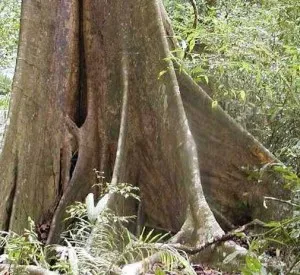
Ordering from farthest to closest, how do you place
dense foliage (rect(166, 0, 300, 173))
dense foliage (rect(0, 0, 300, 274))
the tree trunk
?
the tree trunk
dense foliage (rect(166, 0, 300, 173))
dense foliage (rect(0, 0, 300, 274))

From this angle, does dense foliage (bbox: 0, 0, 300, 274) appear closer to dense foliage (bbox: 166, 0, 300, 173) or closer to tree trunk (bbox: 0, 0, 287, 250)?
dense foliage (bbox: 166, 0, 300, 173)

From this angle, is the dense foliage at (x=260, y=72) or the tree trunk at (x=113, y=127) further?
the tree trunk at (x=113, y=127)

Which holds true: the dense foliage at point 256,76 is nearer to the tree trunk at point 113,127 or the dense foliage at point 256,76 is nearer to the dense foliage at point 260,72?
the dense foliage at point 260,72

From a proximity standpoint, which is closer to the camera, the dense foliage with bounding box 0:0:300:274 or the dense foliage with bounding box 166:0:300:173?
the dense foliage with bounding box 0:0:300:274

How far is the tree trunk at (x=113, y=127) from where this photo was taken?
484cm

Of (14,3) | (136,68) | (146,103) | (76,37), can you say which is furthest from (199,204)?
(14,3)

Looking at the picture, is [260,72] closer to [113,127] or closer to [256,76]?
[256,76]

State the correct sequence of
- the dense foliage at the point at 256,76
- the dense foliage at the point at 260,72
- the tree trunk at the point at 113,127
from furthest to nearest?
the tree trunk at the point at 113,127 < the dense foliage at the point at 260,72 < the dense foliage at the point at 256,76

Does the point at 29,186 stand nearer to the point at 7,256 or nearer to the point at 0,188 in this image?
the point at 0,188

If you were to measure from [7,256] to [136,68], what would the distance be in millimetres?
2778

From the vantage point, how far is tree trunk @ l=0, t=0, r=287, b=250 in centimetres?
484

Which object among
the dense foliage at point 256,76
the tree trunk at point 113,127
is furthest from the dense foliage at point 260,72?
the tree trunk at point 113,127

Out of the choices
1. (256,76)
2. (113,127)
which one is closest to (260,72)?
(256,76)

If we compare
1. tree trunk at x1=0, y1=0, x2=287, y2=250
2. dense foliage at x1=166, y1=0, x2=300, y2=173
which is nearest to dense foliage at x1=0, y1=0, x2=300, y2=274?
dense foliage at x1=166, y1=0, x2=300, y2=173
